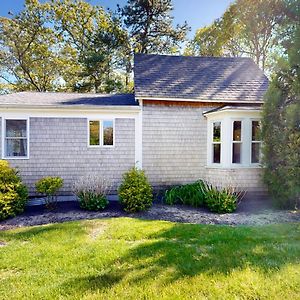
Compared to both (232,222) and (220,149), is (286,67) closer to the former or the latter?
(220,149)

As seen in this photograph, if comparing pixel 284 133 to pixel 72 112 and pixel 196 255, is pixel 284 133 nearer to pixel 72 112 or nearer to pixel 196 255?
pixel 196 255

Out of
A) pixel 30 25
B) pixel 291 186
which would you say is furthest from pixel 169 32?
pixel 291 186

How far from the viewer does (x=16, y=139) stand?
9875 millimetres

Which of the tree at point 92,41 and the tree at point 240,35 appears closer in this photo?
the tree at point 92,41

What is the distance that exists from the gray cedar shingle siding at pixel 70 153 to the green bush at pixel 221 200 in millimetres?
3329

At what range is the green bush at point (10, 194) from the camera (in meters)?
7.46

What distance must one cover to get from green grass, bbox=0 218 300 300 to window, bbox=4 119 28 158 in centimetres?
451

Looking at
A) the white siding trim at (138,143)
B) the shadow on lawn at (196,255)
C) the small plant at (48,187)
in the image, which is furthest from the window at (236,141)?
the small plant at (48,187)

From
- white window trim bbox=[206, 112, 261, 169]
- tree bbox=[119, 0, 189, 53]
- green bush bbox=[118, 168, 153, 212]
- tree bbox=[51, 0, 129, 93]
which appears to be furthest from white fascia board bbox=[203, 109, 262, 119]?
tree bbox=[119, 0, 189, 53]

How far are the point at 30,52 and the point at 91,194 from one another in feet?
62.0

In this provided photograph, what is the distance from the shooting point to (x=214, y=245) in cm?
491

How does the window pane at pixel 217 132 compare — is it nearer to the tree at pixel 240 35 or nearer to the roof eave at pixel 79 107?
the roof eave at pixel 79 107

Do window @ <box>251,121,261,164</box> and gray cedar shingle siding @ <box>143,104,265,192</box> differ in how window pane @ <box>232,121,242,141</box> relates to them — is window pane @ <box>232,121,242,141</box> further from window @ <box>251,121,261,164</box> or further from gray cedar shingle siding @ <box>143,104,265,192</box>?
gray cedar shingle siding @ <box>143,104,265,192</box>

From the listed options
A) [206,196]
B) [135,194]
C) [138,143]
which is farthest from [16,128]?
[206,196]
